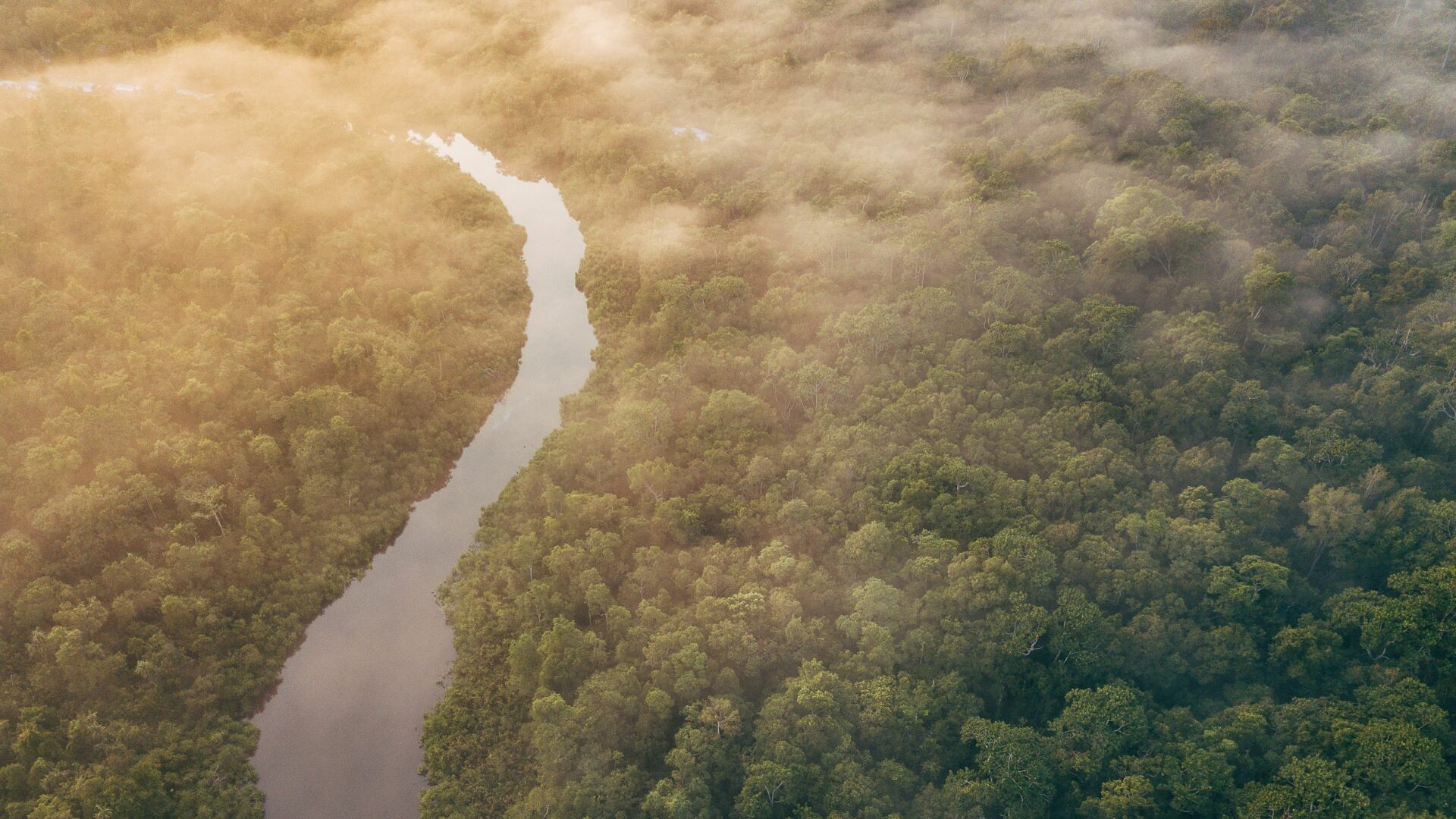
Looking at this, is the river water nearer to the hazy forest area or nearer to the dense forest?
the dense forest

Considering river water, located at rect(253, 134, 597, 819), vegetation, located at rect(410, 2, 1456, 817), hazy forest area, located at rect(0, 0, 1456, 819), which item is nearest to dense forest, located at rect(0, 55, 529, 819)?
hazy forest area, located at rect(0, 0, 1456, 819)

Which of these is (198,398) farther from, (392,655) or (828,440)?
(828,440)

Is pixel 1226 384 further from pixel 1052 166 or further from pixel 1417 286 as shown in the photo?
pixel 1052 166

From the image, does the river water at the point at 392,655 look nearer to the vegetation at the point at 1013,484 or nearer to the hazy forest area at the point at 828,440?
the hazy forest area at the point at 828,440

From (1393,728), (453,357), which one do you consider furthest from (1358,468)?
(453,357)

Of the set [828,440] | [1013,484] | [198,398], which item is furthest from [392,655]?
[1013,484]
